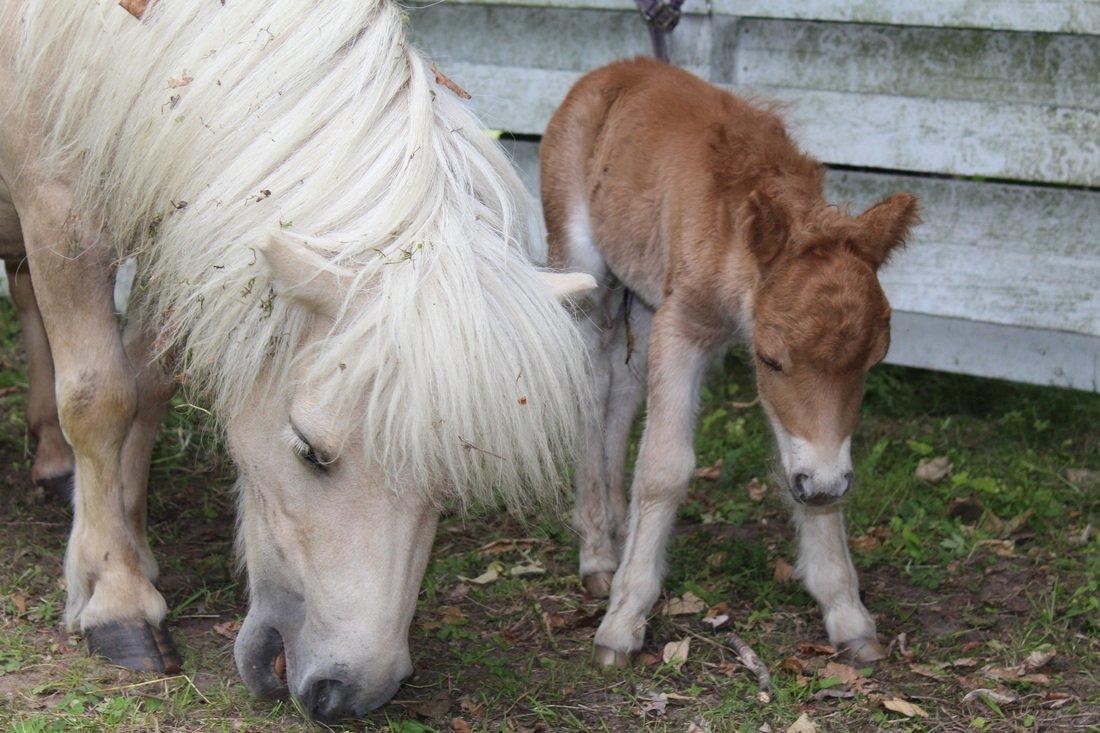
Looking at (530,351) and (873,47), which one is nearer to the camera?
(530,351)

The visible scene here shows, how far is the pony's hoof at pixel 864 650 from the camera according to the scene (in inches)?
142

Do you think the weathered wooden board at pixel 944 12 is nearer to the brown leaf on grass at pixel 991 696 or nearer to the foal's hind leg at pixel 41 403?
the brown leaf on grass at pixel 991 696

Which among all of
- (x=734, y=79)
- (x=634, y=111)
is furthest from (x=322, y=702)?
(x=734, y=79)

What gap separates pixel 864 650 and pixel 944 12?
2713 millimetres

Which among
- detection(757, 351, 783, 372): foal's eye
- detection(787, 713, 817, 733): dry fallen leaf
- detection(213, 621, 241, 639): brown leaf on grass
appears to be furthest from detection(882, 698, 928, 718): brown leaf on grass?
detection(213, 621, 241, 639): brown leaf on grass

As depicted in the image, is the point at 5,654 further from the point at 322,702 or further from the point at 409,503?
the point at 409,503

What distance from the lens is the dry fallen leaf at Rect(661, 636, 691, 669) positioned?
3.58 meters

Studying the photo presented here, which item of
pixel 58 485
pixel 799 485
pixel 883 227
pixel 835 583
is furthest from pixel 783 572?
pixel 58 485

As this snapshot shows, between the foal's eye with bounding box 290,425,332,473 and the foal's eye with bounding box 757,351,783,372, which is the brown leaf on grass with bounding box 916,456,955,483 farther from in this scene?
the foal's eye with bounding box 290,425,332,473

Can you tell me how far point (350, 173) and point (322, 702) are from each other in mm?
1173

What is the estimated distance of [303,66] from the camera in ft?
9.64

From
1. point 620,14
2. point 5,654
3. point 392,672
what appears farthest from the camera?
point 620,14

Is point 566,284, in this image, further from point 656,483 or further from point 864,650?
point 864,650

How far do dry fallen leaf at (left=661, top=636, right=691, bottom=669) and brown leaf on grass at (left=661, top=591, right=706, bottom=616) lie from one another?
0.20 meters
